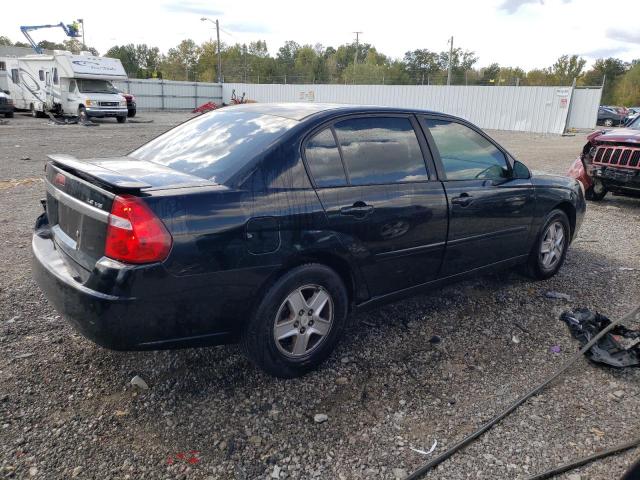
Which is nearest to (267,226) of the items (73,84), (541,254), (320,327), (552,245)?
(320,327)

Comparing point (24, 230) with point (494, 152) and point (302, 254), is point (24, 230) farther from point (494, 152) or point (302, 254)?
point (494, 152)

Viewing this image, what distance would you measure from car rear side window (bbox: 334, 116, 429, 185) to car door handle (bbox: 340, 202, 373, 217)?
154mm

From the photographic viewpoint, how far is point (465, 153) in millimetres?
4125

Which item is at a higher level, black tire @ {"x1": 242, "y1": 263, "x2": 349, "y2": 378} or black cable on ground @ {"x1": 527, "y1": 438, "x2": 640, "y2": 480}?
black tire @ {"x1": 242, "y1": 263, "x2": 349, "y2": 378}

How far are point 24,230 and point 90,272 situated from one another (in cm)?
413

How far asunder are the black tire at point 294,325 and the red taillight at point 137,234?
68cm

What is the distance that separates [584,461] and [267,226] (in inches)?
80.3

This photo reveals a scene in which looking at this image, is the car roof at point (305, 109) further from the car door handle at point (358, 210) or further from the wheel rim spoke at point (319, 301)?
the wheel rim spoke at point (319, 301)

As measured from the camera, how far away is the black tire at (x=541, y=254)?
480 centimetres

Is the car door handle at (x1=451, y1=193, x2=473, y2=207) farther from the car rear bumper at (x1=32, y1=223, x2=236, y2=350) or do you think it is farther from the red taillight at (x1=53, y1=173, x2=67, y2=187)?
the red taillight at (x1=53, y1=173, x2=67, y2=187)

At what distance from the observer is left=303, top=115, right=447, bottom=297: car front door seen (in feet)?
10.4

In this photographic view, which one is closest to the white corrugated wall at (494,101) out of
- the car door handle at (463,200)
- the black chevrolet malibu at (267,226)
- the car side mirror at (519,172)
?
the car side mirror at (519,172)

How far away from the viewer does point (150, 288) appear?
252 centimetres

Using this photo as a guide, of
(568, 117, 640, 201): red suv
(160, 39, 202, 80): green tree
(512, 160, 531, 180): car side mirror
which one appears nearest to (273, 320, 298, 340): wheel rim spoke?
(512, 160, 531, 180): car side mirror
